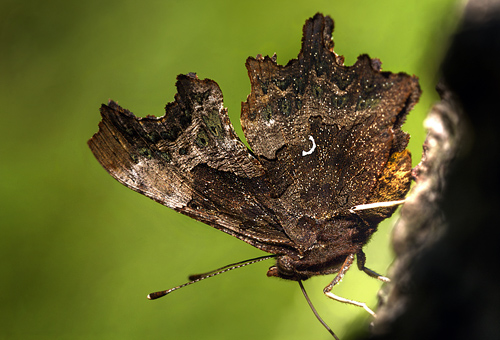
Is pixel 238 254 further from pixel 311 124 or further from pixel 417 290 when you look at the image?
pixel 417 290

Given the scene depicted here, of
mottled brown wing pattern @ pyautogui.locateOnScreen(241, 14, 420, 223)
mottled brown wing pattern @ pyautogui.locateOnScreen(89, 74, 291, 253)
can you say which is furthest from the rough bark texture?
mottled brown wing pattern @ pyautogui.locateOnScreen(89, 74, 291, 253)

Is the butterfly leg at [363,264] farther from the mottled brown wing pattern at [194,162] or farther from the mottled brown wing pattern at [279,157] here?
the mottled brown wing pattern at [194,162]

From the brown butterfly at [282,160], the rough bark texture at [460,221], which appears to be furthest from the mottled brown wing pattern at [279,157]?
the rough bark texture at [460,221]

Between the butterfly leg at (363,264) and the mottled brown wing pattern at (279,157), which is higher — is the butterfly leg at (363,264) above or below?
below

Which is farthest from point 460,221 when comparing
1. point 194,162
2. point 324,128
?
point 194,162

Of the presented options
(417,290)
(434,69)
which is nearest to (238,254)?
(417,290)
